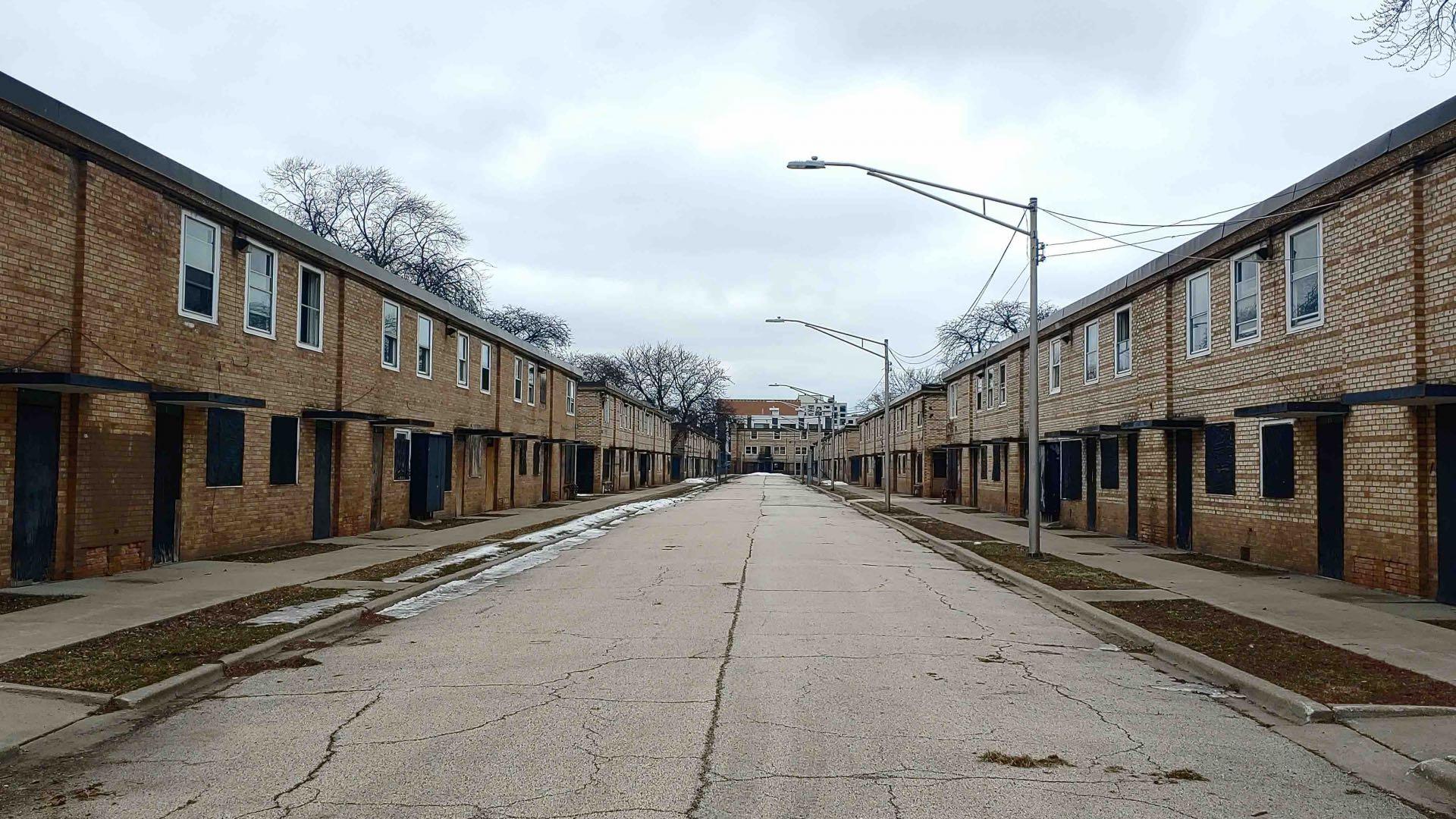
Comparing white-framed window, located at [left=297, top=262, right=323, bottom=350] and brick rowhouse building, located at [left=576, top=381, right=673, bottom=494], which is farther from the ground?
white-framed window, located at [left=297, top=262, right=323, bottom=350]

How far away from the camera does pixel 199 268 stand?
51.3 feet

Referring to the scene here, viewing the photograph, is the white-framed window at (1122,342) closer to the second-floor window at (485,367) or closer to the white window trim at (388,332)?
the white window trim at (388,332)

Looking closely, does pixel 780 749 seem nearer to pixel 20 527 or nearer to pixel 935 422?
pixel 20 527

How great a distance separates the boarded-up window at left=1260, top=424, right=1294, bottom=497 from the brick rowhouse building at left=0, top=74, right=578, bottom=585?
1617 centimetres

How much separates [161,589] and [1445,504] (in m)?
15.8

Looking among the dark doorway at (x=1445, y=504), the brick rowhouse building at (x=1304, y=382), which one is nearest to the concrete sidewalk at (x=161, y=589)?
the brick rowhouse building at (x=1304, y=382)

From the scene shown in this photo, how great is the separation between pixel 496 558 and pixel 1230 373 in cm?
1340

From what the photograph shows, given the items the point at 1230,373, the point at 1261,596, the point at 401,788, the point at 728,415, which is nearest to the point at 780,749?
the point at 401,788

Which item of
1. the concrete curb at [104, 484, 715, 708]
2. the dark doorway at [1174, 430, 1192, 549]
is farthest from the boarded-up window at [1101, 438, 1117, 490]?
the concrete curb at [104, 484, 715, 708]

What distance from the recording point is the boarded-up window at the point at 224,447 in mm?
16031

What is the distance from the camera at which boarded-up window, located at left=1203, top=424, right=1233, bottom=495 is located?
17.7 m

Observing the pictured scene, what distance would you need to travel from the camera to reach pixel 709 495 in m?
51.6

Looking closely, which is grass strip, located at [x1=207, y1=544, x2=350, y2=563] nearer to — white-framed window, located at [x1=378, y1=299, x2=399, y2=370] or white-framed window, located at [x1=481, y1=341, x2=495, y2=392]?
white-framed window, located at [x1=378, y1=299, x2=399, y2=370]

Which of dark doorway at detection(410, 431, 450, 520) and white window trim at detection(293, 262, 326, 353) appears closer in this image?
white window trim at detection(293, 262, 326, 353)
